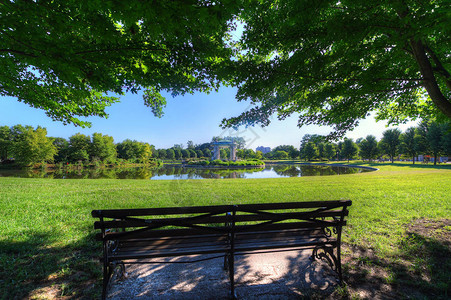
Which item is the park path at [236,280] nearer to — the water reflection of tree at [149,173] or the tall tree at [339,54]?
the tall tree at [339,54]

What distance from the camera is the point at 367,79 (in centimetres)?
396

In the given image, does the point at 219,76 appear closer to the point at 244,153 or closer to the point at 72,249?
the point at 72,249

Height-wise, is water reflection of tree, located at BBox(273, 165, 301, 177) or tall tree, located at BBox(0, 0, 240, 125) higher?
tall tree, located at BBox(0, 0, 240, 125)

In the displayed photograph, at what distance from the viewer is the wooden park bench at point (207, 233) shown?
7.22 ft

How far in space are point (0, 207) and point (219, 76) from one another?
24.3 feet

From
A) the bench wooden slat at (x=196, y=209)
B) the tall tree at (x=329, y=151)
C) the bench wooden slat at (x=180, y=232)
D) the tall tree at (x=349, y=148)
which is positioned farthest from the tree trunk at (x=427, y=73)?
the tall tree at (x=329, y=151)

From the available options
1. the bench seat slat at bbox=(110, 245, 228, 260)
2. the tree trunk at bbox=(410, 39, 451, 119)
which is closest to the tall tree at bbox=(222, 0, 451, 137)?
the tree trunk at bbox=(410, 39, 451, 119)

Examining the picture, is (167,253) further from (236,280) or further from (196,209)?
(236,280)

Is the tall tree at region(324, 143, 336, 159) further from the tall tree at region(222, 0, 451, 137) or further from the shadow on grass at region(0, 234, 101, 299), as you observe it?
the shadow on grass at region(0, 234, 101, 299)

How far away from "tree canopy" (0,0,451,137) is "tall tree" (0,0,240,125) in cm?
2

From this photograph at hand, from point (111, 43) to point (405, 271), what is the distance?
21.0 feet

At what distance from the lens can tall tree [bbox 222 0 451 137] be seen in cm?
295

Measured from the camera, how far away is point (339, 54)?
4.08 metres

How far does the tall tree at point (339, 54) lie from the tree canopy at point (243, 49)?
1.0 inches
